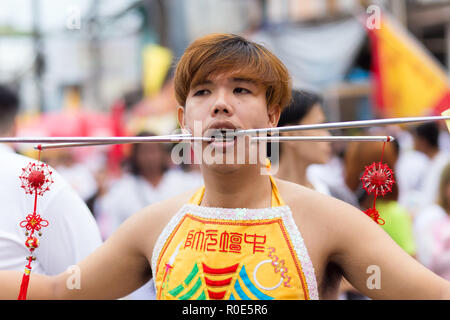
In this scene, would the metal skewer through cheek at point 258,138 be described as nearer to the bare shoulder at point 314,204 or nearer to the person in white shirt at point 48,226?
the bare shoulder at point 314,204

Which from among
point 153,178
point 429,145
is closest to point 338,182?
point 429,145

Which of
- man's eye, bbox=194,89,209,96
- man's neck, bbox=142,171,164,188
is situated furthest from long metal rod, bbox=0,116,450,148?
man's neck, bbox=142,171,164,188

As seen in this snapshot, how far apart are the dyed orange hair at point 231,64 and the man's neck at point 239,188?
24cm

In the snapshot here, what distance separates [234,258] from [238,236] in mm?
63

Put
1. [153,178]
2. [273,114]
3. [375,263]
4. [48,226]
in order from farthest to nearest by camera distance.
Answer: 1. [153,178]
2. [48,226]
3. [273,114]
4. [375,263]

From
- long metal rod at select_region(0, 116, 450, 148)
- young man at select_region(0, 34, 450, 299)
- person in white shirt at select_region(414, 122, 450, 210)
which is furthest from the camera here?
person in white shirt at select_region(414, 122, 450, 210)

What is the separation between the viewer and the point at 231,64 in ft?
5.39

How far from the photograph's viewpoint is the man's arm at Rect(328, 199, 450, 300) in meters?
1.43

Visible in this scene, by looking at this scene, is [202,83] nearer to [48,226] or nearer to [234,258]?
[234,258]

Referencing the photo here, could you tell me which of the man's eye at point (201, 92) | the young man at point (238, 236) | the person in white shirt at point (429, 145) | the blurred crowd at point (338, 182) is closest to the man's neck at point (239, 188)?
the young man at point (238, 236)

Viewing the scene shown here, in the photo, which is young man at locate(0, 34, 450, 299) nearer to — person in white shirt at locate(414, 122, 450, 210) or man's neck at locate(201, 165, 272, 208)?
man's neck at locate(201, 165, 272, 208)

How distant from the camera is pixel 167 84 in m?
10.4

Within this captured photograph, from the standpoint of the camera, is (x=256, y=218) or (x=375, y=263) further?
(x=256, y=218)
